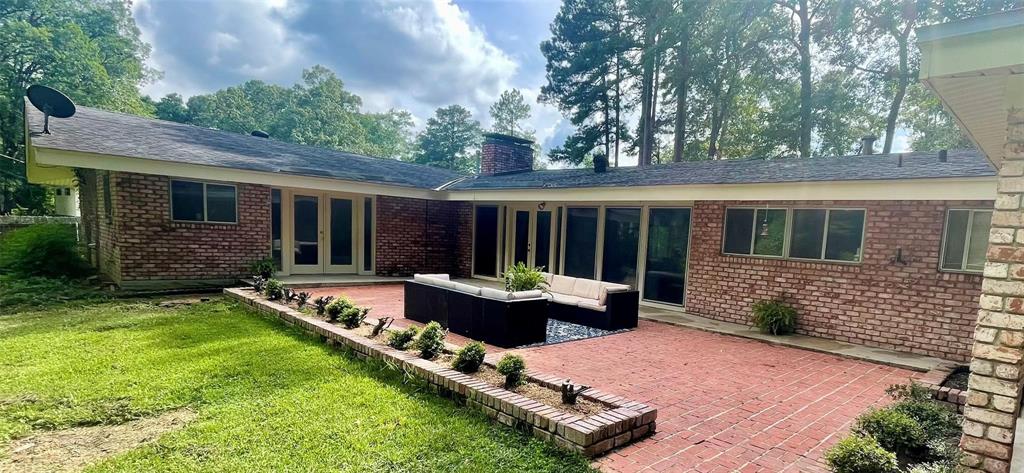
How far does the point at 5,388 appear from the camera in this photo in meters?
3.57

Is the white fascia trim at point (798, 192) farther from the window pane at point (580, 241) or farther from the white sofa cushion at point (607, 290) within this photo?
the white sofa cushion at point (607, 290)

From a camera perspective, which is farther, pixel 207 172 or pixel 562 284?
pixel 207 172

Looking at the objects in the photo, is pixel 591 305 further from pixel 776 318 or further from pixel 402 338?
pixel 402 338

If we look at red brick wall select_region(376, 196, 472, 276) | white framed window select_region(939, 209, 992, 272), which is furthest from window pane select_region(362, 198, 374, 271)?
white framed window select_region(939, 209, 992, 272)

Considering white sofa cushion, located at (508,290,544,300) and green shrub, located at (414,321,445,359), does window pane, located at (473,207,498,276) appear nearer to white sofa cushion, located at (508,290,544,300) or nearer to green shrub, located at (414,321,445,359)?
white sofa cushion, located at (508,290,544,300)

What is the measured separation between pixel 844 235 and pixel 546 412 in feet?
18.6

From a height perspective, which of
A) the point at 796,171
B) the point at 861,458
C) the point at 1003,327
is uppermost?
the point at 796,171

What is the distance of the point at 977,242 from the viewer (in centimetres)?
529

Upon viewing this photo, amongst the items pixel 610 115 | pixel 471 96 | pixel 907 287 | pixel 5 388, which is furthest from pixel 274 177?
pixel 471 96

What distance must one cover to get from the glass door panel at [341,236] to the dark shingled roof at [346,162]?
2.85 feet

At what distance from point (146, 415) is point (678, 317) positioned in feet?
22.6

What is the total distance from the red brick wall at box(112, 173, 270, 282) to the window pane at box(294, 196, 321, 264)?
792mm

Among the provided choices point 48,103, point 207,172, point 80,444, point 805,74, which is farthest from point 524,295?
point 805,74

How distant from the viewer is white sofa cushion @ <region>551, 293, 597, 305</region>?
682 cm
